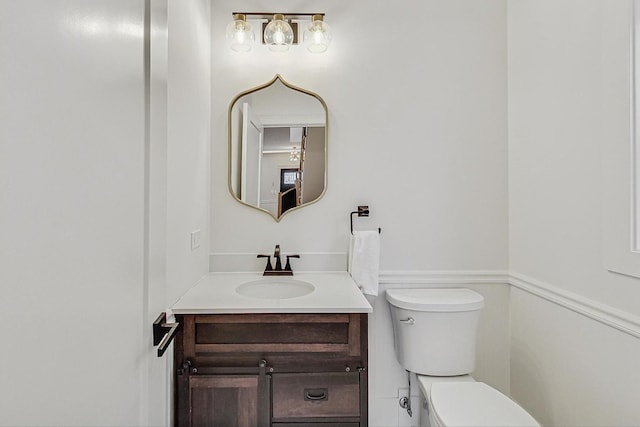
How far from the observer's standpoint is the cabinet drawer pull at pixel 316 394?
1390mm

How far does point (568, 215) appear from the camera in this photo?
1.53 meters

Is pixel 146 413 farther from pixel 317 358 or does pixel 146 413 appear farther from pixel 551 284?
pixel 551 284

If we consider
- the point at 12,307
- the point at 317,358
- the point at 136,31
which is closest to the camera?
the point at 12,307

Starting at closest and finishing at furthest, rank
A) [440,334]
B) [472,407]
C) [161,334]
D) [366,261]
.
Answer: [161,334], [472,407], [440,334], [366,261]

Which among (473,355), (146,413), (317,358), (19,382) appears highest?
(19,382)

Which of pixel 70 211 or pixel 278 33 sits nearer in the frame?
pixel 70 211

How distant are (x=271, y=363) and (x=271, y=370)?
0.08 feet

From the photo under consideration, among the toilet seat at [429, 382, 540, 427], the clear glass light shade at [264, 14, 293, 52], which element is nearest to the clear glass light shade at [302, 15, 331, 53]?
the clear glass light shade at [264, 14, 293, 52]

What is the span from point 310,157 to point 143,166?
1327mm

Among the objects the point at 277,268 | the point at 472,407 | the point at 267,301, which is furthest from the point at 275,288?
the point at 472,407

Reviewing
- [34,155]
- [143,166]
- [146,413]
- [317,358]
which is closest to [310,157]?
[317,358]

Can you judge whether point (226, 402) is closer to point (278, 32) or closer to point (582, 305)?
point (582, 305)

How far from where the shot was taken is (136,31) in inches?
28.2

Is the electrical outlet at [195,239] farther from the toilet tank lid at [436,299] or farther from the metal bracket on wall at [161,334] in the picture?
the toilet tank lid at [436,299]
